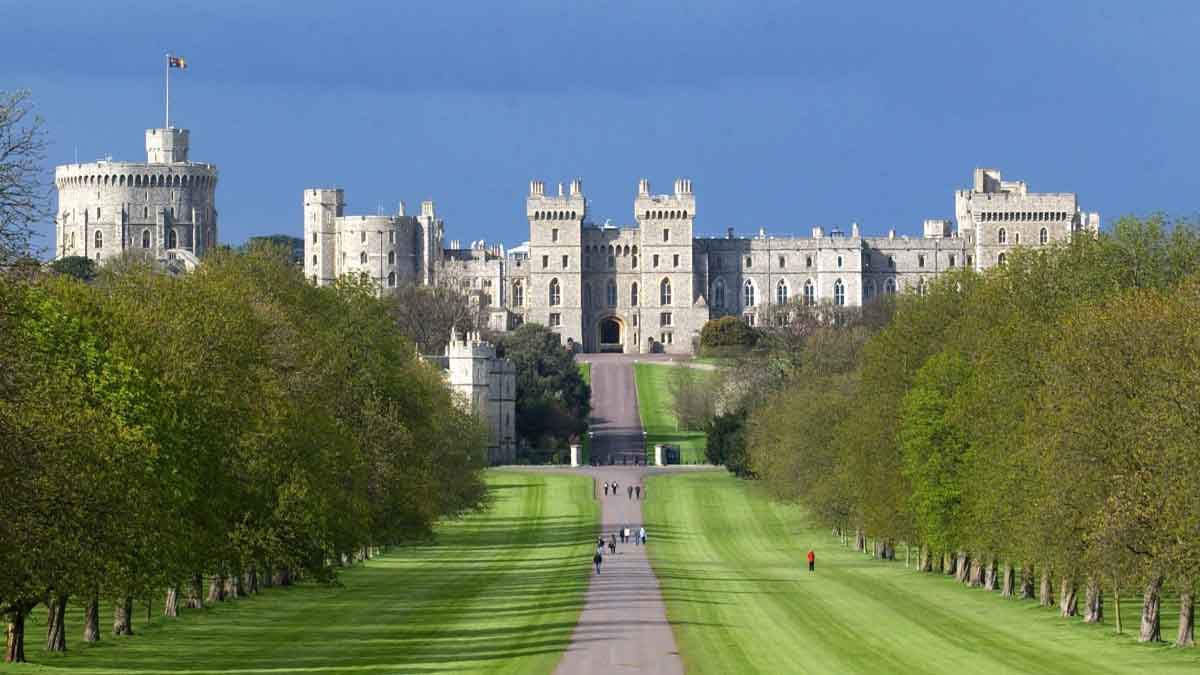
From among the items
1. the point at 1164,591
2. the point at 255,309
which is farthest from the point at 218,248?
the point at 1164,591

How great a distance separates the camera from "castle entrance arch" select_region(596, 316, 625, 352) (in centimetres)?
19762

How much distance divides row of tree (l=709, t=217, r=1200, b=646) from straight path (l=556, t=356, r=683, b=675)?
673cm

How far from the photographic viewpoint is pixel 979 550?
194ft

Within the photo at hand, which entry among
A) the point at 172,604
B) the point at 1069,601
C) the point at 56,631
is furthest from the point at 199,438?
the point at 1069,601

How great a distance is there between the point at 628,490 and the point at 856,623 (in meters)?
60.4

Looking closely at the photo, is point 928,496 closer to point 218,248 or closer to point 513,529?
point 218,248

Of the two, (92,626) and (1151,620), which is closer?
(92,626)

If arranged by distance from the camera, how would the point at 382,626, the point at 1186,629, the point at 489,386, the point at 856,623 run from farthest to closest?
the point at 489,386 → the point at 856,623 → the point at 382,626 → the point at 1186,629

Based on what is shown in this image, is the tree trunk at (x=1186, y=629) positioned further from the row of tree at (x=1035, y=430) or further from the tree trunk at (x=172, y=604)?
the tree trunk at (x=172, y=604)

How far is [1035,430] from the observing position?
51.3m

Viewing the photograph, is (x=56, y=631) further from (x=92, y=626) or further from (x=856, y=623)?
(x=856, y=623)

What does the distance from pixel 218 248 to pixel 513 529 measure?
2867 cm

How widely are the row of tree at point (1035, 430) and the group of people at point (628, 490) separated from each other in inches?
500

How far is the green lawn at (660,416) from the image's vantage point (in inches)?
5359
